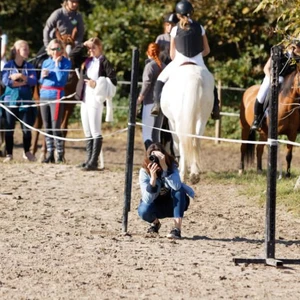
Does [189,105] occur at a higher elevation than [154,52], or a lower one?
lower

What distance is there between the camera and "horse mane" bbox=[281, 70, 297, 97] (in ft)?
47.1

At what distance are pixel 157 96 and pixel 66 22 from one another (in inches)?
154

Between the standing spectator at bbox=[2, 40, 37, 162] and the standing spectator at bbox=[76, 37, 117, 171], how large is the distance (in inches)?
41.8

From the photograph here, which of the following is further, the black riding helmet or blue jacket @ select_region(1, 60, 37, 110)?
blue jacket @ select_region(1, 60, 37, 110)

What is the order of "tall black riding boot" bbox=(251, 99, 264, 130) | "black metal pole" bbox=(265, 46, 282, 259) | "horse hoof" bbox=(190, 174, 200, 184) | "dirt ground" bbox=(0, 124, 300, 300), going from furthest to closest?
"tall black riding boot" bbox=(251, 99, 264, 130)
"horse hoof" bbox=(190, 174, 200, 184)
"black metal pole" bbox=(265, 46, 282, 259)
"dirt ground" bbox=(0, 124, 300, 300)

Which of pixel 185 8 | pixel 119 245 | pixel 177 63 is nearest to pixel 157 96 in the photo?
pixel 177 63

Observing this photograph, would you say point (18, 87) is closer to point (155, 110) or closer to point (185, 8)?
point (155, 110)

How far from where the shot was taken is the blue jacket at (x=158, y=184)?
966 cm

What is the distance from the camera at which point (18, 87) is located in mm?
15953

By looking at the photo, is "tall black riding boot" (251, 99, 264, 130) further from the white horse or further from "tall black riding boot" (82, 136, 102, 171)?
"tall black riding boot" (82, 136, 102, 171)

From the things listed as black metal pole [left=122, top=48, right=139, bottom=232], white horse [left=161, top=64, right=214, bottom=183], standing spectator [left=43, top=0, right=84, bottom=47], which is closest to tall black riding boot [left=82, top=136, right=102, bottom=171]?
white horse [left=161, top=64, right=214, bottom=183]

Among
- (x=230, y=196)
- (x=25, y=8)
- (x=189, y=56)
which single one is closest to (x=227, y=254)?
(x=230, y=196)

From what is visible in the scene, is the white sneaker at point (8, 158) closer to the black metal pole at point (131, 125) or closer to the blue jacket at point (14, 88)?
the blue jacket at point (14, 88)

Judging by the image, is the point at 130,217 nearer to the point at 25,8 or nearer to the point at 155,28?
the point at 155,28
